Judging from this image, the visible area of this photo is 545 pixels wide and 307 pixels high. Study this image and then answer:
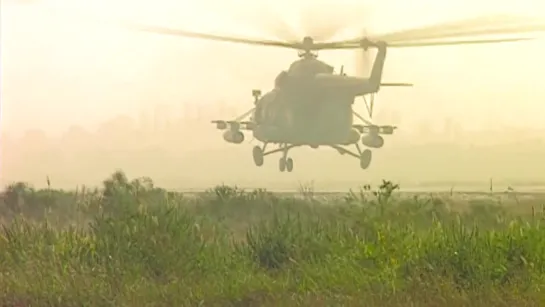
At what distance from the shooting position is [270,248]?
151 cm

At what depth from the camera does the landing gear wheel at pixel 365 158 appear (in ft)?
5.03

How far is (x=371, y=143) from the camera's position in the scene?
1.54m

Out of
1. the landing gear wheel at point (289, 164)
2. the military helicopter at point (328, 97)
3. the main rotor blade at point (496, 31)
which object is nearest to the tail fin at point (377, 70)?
the military helicopter at point (328, 97)

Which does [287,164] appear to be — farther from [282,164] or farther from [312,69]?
[312,69]

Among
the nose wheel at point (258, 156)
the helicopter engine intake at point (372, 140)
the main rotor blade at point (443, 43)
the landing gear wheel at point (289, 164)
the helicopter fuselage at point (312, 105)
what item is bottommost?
the landing gear wheel at point (289, 164)

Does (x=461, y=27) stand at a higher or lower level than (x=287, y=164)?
higher

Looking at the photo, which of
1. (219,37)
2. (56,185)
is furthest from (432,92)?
(56,185)

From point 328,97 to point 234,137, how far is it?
0.67ft

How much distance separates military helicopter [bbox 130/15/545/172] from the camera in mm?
1524

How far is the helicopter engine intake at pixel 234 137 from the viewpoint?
60.6 inches

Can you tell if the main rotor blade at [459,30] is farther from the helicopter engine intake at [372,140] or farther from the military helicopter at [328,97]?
the helicopter engine intake at [372,140]

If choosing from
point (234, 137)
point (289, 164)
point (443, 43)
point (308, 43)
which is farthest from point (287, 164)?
point (443, 43)

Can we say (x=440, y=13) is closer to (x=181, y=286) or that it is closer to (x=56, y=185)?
(x=181, y=286)

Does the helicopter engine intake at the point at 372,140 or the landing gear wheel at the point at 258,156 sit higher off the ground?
the helicopter engine intake at the point at 372,140
